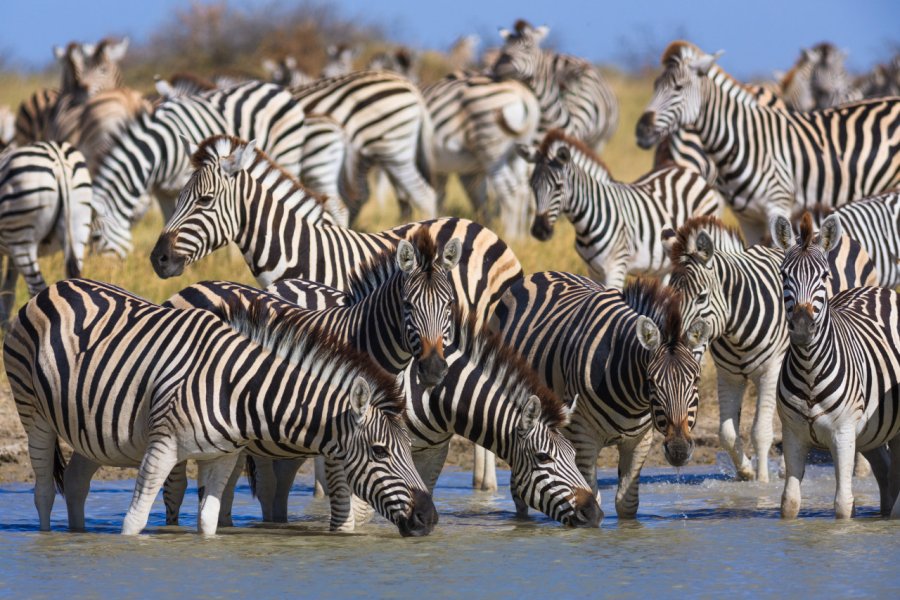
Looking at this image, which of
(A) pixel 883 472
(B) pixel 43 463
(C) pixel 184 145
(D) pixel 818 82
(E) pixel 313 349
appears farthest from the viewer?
(D) pixel 818 82

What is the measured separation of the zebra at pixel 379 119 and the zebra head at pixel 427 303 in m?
8.22

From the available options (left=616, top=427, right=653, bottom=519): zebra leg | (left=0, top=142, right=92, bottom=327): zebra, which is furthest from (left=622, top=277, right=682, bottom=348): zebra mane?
(left=0, top=142, right=92, bottom=327): zebra

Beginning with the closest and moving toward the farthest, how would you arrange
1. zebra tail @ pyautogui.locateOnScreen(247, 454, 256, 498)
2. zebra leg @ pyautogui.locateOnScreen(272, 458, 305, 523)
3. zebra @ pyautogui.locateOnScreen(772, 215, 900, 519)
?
zebra @ pyautogui.locateOnScreen(772, 215, 900, 519) → zebra leg @ pyautogui.locateOnScreen(272, 458, 305, 523) → zebra tail @ pyautogui.locateOnScreen(247, 454, 256, 498)

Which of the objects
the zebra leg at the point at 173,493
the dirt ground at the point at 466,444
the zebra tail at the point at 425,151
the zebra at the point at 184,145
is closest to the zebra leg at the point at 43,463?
the zebra leg at the point at 173,493

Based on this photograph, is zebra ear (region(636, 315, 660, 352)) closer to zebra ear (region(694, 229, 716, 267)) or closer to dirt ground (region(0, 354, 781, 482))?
zebra ear (region(694, 229, 716, 267))

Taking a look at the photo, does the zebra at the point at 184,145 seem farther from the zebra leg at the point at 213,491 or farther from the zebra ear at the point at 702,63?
the zebra leg at the point at 213,491

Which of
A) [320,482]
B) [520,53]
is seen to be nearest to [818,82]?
[520,53]

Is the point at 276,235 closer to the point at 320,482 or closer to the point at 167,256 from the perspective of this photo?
the point at 167,256

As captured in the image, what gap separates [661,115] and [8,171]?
5115 mm

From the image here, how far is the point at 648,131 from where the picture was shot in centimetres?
1296

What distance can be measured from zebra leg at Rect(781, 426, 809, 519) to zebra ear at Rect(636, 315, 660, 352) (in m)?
0.86

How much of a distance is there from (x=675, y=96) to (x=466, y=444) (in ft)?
12.0

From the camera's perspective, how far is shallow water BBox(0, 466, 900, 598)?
654 cm

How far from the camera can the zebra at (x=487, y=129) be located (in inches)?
685
